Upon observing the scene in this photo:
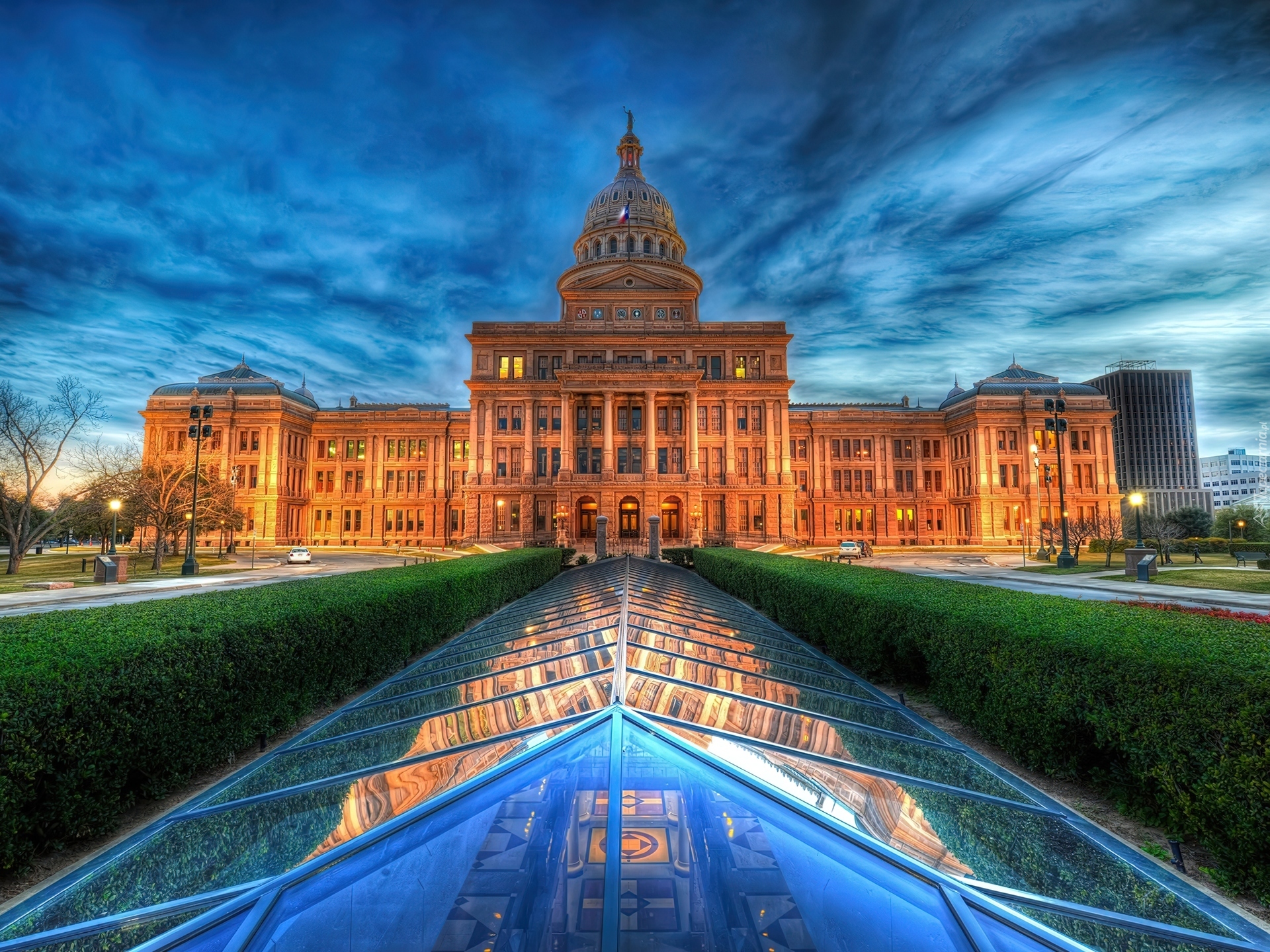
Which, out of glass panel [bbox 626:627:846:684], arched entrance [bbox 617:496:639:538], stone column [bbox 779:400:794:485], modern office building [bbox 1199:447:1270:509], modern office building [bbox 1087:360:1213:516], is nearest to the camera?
glass panel [bbox 626:627:846:684]

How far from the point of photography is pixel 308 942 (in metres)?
2.11

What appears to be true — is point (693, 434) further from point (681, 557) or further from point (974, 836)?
point (974, 836)

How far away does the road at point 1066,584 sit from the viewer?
18.3m

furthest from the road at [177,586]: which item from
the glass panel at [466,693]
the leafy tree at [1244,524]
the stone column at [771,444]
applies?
the leafy tree at [1244,524]

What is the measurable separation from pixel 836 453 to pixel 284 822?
73289mm

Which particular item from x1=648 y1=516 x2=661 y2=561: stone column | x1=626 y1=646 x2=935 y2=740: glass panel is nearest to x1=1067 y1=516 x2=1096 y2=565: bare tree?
x1=648 y1=516 x2=661 y2=561: stone column

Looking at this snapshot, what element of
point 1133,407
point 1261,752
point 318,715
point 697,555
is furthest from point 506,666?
point 1133,407

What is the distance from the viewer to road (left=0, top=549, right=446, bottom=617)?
19141mm

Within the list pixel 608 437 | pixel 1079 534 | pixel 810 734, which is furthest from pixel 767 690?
pixel 608 437

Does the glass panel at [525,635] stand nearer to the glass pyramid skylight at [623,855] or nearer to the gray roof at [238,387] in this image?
the glass pyramid skylight at [623,855]

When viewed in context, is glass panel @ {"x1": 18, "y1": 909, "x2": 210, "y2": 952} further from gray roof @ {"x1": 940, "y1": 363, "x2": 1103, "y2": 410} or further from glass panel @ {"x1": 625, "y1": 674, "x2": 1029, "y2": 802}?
gray roof @ {"x1": 940, "y1": 363, "x2": 1103, "y2": 410}

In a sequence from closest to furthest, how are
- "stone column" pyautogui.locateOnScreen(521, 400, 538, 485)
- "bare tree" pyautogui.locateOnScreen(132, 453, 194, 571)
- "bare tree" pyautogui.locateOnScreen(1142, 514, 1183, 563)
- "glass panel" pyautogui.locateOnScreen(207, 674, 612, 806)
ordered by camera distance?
"glass panel" pyautogui.locateOnScreen(207, 674, 612, 806)
"bare tree" pyautogui.locateOnScreen(1142, 514, 1183, 563)
"bare tree" pyautogui.locateOnScreen(132, 453, 194, 571)
"stone column" pyautogui.locateOnScreen(521, 400, 538, 485)

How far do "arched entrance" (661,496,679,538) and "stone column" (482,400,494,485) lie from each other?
1573 centimetres

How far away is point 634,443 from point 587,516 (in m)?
7.74
